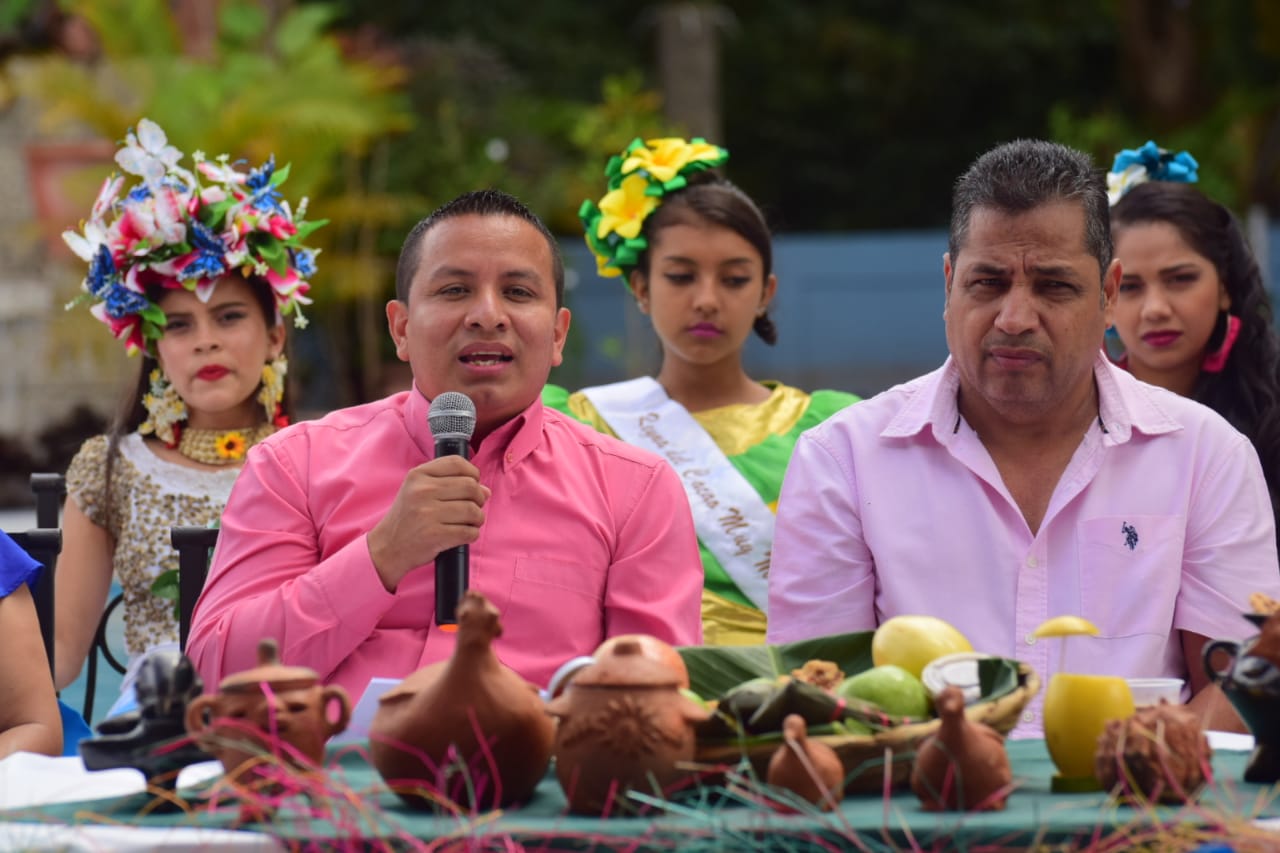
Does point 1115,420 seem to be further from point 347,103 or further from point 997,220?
point 347,103

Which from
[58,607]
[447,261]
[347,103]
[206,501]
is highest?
[347,103]

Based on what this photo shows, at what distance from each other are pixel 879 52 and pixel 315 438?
18.4m

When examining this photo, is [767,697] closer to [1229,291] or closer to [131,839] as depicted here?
[131,839]

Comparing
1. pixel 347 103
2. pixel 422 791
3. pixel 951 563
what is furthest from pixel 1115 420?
pixel 347 103

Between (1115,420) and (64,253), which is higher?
(64,253)

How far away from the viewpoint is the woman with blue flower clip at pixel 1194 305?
424 centimetres

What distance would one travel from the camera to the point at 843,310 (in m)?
17.0

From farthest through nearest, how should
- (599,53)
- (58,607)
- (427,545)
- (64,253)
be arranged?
(599,53), (64,253), (58,607), (427,545)

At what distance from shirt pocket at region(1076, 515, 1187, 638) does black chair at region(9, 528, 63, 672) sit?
1852 mm

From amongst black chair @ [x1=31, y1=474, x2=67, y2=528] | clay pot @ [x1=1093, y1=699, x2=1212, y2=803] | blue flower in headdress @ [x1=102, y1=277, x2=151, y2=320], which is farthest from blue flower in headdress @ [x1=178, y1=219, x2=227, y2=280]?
clay pot @ [x1=1093, y1=699, x2=1212, y2=803]

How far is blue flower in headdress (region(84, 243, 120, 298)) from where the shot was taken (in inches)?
165

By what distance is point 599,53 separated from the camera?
1998cm

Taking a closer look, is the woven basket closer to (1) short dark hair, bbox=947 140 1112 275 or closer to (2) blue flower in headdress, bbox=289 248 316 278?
(1) short dark hair, bbox=947 140 1112 275

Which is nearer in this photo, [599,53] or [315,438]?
[315,438]
